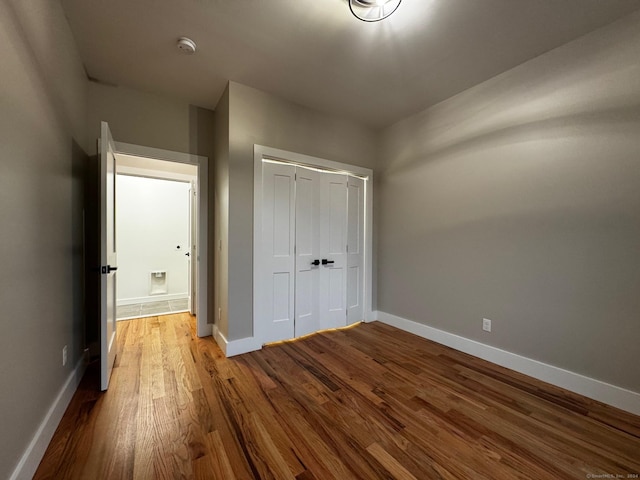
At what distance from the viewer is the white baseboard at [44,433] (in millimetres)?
1224

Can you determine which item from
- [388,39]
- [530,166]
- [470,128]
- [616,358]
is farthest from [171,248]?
[616,358]

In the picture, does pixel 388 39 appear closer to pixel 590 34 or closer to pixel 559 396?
pixel 590 34

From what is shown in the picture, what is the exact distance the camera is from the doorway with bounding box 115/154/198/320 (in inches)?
186

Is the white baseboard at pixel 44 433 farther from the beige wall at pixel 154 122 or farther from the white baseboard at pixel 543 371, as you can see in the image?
the white baseboard at pixel 543 371

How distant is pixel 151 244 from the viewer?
5.04m

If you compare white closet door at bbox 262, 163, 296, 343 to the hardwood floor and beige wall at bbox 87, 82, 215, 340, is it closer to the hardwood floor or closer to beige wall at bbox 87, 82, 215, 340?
the hardwood floor

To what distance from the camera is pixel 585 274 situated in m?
2.04

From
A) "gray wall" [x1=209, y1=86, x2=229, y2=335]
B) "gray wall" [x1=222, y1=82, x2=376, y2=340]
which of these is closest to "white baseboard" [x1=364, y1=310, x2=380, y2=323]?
"gray wall" [x1=222, y1=82, x2=376, y2=340]

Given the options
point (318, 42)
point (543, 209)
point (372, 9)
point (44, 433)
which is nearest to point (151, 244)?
point (44, 433)

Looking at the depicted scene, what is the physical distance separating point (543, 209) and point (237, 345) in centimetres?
315

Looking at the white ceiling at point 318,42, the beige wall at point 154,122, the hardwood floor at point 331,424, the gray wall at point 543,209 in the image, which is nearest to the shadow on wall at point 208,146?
the beige wall at point 154,122

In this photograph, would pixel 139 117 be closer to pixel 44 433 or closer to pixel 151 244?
pixel 44 433

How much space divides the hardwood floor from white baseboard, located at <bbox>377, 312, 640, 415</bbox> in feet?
0.24

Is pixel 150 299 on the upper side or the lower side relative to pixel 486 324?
lower
